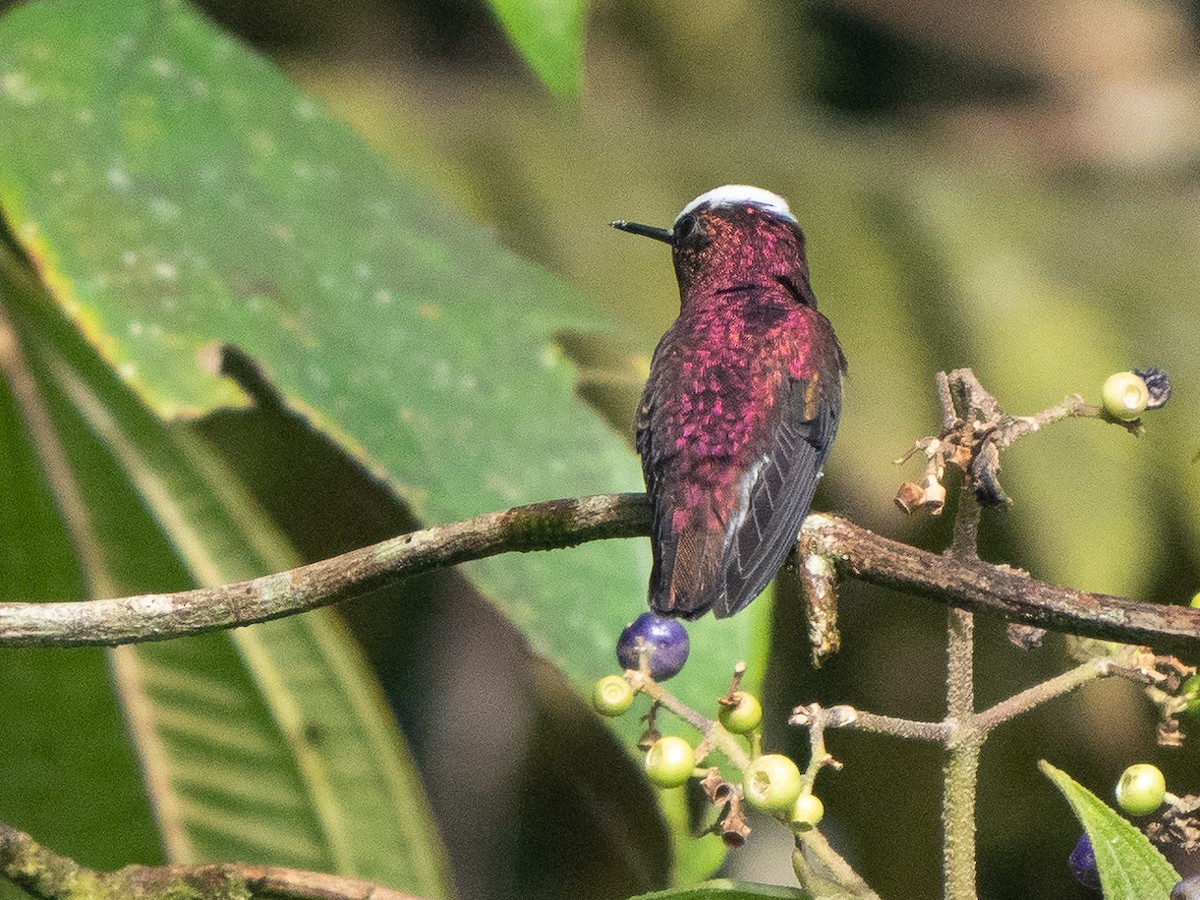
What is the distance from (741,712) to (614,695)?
0.33ft

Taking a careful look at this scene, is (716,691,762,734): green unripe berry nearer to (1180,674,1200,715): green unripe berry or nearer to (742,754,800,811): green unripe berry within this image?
(742,754,800,811): green unripe berry

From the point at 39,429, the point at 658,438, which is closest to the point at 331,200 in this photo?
the point at 39,429

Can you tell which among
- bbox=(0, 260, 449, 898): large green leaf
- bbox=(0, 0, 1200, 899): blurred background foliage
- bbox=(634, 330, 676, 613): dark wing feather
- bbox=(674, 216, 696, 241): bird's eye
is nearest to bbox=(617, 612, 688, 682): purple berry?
bbox=(634, 330, 676, 613): dark wing feather

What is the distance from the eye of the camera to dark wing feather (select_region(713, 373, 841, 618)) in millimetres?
1317

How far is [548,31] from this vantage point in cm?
172

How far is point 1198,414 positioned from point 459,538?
2.65m

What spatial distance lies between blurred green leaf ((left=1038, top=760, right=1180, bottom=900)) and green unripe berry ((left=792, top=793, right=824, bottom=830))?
0.17 meters

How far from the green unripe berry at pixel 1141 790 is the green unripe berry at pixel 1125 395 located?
261mm

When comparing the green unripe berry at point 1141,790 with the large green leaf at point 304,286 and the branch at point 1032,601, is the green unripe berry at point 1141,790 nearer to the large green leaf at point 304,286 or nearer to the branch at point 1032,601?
the branch at point 1032,601

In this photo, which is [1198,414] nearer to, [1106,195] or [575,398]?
[1106,195]

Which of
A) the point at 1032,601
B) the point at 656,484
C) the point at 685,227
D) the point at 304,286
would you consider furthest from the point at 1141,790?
the point at 304,286

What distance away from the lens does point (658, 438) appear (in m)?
1.56

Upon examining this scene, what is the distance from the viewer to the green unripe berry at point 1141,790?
113 centimetres

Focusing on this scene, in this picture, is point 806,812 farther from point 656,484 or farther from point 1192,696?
point 656,484
